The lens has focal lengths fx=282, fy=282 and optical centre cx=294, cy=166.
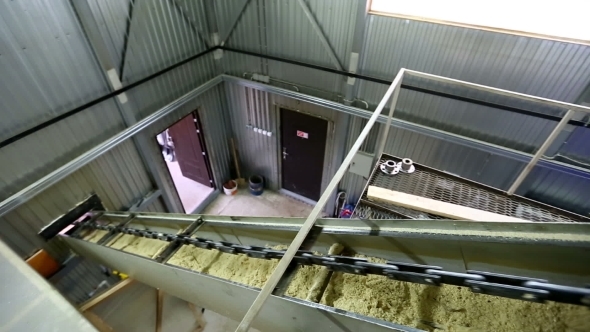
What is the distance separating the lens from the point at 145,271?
262 cm

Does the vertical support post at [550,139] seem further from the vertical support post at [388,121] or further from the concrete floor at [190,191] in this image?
the concrete floor at [190,191]

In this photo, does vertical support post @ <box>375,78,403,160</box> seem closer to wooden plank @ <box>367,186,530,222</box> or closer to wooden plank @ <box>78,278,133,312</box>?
wooden plank @ <box>367,186,530,222</box>

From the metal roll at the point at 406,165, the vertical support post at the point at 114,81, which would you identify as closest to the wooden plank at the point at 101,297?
the vertical support post at the point at 114,81

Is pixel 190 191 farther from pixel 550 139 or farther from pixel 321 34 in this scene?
pixel 550 139

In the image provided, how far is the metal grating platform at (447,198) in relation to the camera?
2.76m

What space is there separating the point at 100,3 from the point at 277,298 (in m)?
4.14

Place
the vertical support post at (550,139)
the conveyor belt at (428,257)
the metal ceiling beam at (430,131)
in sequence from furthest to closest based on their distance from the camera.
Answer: the metal ceiling beam at (430,131) → the vertical support post at (550,139) → the conveyor belt at (428,257)

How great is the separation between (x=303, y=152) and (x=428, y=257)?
15.5 ft

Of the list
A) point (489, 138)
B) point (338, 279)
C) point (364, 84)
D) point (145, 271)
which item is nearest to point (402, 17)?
point (364, 84)

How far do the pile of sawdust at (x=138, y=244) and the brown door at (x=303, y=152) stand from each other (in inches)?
139

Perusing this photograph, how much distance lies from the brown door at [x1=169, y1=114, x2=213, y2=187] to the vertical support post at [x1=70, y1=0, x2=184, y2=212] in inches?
45.4

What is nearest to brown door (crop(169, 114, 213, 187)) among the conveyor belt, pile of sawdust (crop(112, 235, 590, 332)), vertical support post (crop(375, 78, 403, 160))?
vertical support post (crop(375, 78, 403, 160))

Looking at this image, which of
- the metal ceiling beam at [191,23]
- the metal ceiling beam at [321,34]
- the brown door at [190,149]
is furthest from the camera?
the brown door at [190,149]

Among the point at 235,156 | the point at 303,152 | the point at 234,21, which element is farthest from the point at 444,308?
the point at 235,156
